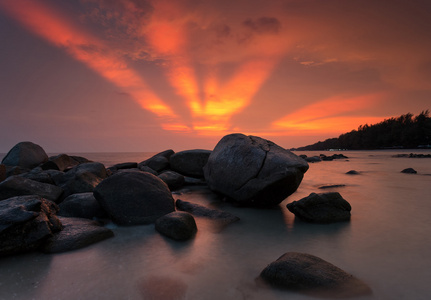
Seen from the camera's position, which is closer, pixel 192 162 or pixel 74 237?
pixel 74 237

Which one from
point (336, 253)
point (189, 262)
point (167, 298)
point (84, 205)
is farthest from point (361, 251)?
point (84, 205)

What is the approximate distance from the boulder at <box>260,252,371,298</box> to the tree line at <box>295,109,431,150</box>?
68.8m

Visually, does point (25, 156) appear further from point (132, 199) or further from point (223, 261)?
point (223, 261)

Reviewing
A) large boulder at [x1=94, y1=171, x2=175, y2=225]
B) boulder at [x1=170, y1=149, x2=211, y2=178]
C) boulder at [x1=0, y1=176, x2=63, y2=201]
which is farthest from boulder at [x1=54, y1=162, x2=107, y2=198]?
boulder at [x1=170, y1=149, x2=211, y2=178]

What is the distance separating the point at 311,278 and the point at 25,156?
13.0m

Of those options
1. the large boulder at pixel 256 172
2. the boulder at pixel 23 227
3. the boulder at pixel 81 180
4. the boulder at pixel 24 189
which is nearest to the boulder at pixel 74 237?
the boulder at pixel 23 227

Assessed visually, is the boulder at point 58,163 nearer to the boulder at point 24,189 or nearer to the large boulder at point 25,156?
the large boulder at point 25,156

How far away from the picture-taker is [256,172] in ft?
16.7

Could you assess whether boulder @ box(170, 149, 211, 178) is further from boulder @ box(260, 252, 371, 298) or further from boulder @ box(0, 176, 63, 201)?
boulder @ box(260, 252, 371, 298)

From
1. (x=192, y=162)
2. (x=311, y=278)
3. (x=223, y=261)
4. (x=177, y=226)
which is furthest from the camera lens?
(x=192, y=162)

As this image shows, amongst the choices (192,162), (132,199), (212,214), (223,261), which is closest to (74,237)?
(132,199)

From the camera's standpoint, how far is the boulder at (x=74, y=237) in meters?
3.14

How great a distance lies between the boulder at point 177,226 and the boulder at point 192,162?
5972 millimetres

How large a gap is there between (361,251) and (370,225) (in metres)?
1.29
